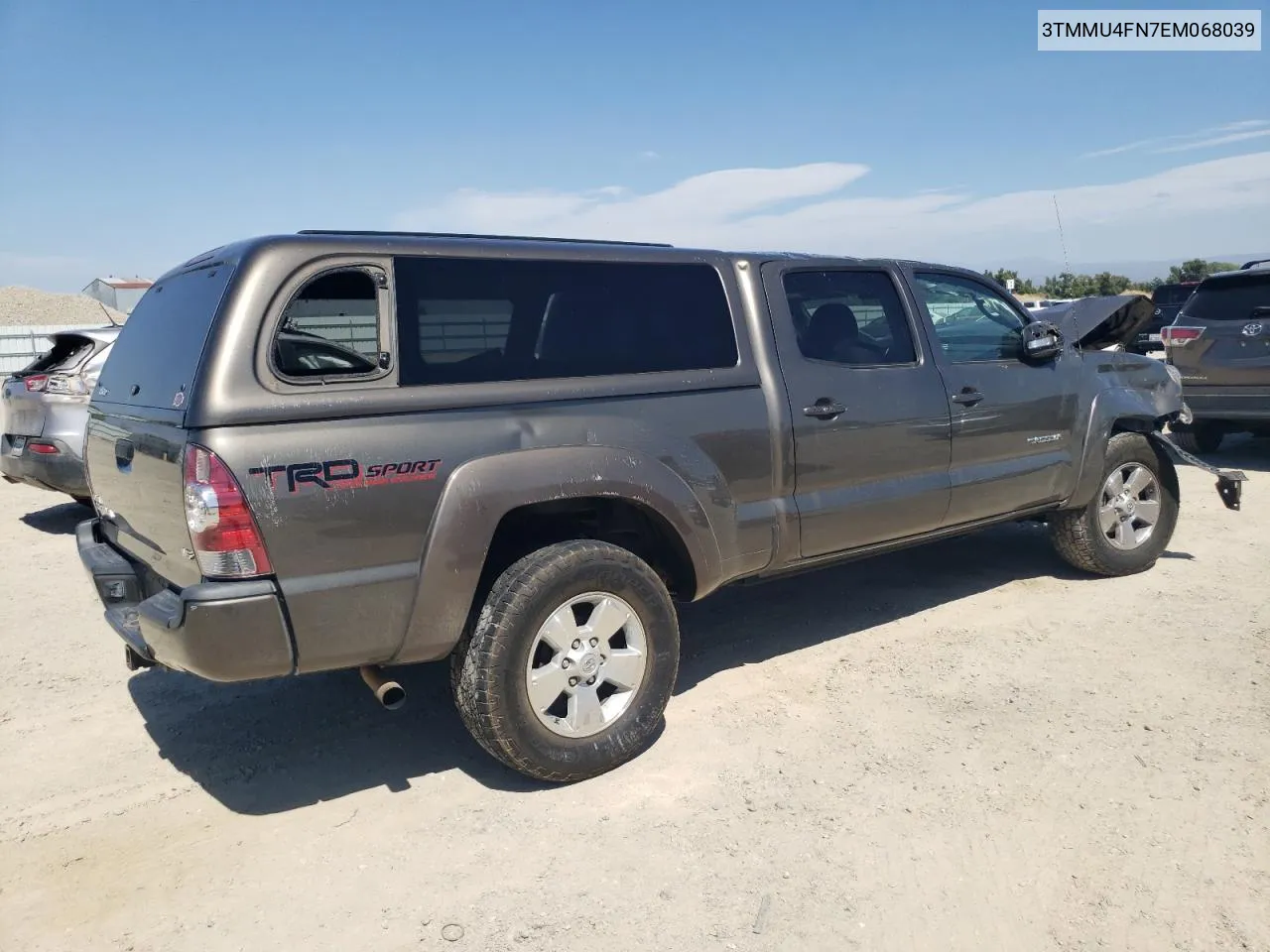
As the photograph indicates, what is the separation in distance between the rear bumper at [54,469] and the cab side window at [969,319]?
5986 millimetres

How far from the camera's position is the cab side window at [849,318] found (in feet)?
13.7

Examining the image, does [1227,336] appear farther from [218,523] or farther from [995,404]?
[218,523]

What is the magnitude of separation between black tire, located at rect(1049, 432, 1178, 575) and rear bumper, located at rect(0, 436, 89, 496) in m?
6.66

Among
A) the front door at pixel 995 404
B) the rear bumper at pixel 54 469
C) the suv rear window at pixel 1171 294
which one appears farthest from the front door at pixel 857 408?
the suv rear window at pixel 1171 294

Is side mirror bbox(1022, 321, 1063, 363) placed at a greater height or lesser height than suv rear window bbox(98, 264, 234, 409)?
lesser

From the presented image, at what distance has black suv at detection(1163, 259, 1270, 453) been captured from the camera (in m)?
8.45

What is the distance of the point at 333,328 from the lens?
3.16 meters

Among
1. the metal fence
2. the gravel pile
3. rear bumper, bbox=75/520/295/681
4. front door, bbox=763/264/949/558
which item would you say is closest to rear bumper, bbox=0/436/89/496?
rear bumper, bbox=75/520/295/681

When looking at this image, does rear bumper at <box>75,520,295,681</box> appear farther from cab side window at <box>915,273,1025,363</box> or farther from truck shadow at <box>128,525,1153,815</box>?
cab side window at <box>915,273,1025,363</box>

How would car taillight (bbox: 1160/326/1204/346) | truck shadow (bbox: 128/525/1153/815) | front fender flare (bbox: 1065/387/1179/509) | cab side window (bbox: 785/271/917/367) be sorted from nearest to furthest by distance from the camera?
truck shadow (bbox: 128/525/1153/815)
cab side window (bbox: 785/271/917/367)
front fender flare (bbox: 1065/387/1179/509)
car taillight (bbox: 1160/326/1204/346)

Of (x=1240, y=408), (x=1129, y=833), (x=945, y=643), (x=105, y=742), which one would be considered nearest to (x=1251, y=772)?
(x=1129, y=833)

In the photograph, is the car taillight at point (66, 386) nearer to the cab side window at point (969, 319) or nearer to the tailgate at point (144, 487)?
the tailgate at point (144, 487)

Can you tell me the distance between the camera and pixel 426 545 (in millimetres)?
3049

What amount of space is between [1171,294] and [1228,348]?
10.4 metres
